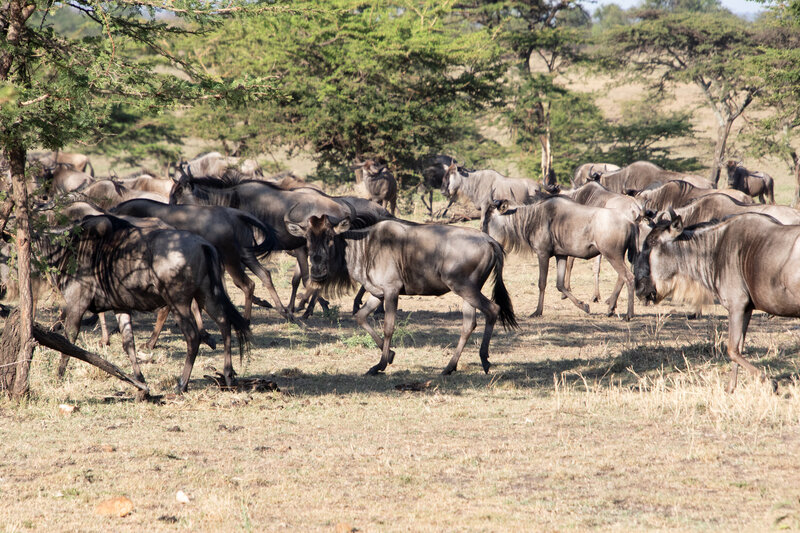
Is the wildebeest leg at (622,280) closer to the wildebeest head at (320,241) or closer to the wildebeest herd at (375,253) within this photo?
the wildebeest herd at (375,253)

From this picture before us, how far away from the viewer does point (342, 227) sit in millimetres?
9016

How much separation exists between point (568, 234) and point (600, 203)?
200cm

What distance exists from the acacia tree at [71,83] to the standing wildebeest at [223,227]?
3570 millimetres

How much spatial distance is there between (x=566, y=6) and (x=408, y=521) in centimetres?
3573

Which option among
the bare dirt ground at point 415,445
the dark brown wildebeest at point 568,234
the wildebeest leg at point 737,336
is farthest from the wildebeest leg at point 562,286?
the wildebeest leg at point 737,336

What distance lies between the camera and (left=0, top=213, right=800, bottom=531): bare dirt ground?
14.8ft

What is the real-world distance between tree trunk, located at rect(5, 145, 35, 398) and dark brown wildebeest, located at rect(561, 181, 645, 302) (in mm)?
8550

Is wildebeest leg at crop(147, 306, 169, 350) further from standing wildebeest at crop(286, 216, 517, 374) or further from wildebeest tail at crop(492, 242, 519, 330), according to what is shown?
wildebeest tail at crop(492, 242, 519, 330)

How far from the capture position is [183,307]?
7.30 meters

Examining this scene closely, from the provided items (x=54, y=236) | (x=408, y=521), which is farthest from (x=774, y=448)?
(x=54, y=236)

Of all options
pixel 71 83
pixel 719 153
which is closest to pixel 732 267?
pixel 71 83

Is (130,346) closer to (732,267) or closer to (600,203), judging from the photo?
(732,267)

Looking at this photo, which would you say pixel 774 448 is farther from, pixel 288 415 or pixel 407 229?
pixel 407 229

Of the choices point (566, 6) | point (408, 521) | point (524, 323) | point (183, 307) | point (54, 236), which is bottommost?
point (524, 323)
